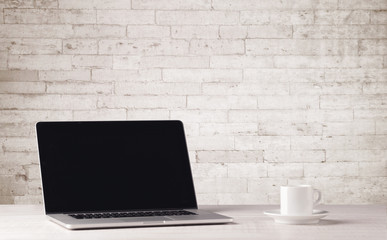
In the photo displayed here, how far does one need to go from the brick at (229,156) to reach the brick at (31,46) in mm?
1059

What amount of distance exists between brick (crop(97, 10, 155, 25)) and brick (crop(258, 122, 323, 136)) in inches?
37.1

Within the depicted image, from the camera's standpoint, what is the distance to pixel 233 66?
381 cm

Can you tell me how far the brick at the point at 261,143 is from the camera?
382cm

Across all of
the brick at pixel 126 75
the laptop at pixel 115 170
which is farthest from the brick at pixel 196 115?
the laptop at pixel 115 170

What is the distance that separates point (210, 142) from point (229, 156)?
0.46 feet

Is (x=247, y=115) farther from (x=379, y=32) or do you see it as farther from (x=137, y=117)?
(x=379, y=32)

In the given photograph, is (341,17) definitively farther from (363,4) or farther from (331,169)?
(331,169)

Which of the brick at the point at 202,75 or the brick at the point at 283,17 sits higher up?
the brick at the point at 283,17

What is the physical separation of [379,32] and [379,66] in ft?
0.67

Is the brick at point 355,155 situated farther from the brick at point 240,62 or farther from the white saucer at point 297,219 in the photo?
the white saucer at point 297,219

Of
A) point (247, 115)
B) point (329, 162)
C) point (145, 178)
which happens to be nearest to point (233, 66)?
point (247, 115)

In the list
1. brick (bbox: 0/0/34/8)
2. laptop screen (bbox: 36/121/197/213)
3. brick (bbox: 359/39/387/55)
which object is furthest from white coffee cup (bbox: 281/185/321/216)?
brick (bbox: 0/0/34/8)

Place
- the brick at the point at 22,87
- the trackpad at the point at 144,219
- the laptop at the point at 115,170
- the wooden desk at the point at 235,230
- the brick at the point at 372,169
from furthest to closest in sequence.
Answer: the brick at the point at 372,169, the brick at the point at 22,87, the laptop at the point at 115,170, the trackpad at the point at 144,219, the wooden desk at the point at 235,230

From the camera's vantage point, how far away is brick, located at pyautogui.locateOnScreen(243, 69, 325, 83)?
150 inches
